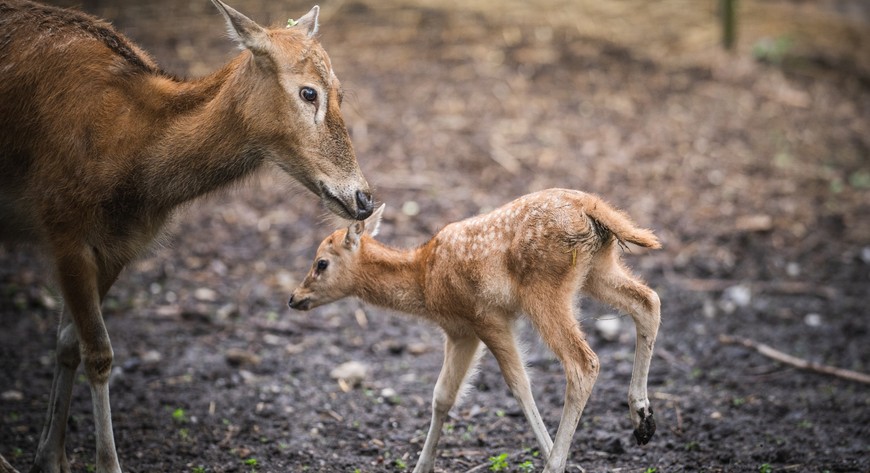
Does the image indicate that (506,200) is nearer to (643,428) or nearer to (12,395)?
(643,428)

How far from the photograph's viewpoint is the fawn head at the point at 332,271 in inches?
215

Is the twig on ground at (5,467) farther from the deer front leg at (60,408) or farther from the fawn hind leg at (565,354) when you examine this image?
the fawn hind leg at (565,354)

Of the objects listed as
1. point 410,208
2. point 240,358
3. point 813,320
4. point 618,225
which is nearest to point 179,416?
point 240,358

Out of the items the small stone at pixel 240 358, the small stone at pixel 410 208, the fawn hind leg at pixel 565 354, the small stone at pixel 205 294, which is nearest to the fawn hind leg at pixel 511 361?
the fawn hind leg at pixel 565 354

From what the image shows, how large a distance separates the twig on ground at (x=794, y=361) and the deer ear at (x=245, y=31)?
4390 mm

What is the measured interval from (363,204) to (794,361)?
3668mm

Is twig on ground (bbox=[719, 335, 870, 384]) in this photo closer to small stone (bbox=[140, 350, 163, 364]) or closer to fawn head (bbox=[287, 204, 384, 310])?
fawn head (bbox=[287, 204, 384, 310])

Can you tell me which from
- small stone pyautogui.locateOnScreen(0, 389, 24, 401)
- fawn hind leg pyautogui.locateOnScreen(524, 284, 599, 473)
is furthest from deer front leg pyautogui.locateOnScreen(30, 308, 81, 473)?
fawn hind leg pyautogui.locateOnScreen(524, 284, 599, 473)

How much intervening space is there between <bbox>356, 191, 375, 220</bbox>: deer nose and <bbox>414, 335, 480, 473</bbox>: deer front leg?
0.91 m

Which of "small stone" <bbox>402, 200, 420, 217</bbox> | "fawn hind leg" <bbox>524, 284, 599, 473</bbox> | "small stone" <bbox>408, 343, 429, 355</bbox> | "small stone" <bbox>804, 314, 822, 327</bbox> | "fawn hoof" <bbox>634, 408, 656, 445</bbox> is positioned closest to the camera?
"fawn hind leg" <bbox>524, 284, 599, 473</bbox>

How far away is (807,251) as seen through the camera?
8594 millimetres

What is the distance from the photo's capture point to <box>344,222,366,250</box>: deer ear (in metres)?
5.34

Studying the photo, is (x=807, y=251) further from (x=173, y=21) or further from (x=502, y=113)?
(x=173, y=21)

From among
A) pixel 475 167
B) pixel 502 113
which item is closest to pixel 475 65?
pixel 502 113
